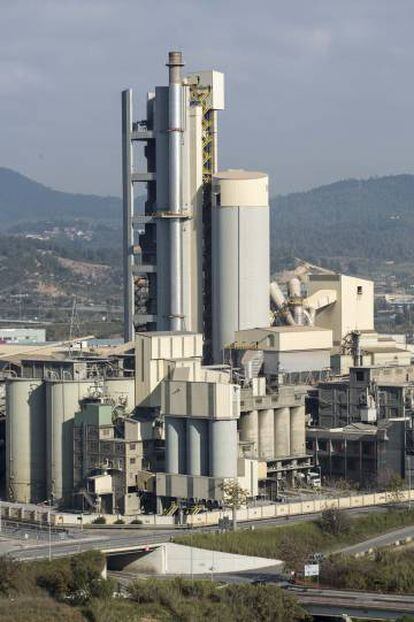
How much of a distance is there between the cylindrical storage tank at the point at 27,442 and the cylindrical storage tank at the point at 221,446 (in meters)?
6.13

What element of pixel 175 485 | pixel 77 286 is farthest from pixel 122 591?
pixel 77 286

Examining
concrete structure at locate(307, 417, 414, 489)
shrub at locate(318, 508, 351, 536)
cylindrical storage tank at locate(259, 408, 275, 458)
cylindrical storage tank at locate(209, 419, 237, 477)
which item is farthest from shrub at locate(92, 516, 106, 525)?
concrete structure at locate(307, 417, 414, 489)

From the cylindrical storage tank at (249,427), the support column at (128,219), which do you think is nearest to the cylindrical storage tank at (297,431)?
the cylindrical storage tank at (249,427)

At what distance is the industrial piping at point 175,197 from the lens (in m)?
67.2

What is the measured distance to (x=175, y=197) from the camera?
67.6m

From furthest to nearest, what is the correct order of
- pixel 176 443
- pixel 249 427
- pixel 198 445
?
pixel 249 427
pixel 176 443
pixel 198 445

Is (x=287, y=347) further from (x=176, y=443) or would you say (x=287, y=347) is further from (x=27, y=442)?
(x=176, y=443)

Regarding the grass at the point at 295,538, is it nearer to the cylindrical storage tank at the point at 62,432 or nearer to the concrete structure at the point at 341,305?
the cylindrical storage tank at the point at 62,432

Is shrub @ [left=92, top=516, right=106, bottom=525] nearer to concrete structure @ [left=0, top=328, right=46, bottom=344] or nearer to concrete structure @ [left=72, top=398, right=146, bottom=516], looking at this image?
concrete structure @ [left=72, top=398, right=146, bottom=516]

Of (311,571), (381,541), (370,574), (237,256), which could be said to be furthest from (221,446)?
(237,256)

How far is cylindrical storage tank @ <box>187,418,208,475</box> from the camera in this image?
5522 cm

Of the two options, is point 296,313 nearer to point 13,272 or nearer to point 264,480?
point 264,480

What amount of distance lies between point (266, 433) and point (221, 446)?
4441 mm

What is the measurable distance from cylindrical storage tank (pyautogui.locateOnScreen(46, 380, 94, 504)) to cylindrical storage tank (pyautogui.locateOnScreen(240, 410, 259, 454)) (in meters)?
4.32
